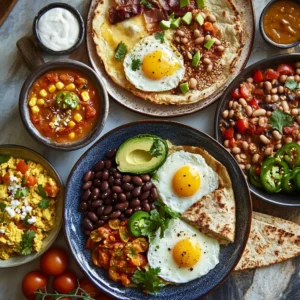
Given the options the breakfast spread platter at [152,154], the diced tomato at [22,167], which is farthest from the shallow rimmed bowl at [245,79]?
the diced tomato at [22,167]

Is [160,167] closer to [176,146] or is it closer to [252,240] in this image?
[176,146]

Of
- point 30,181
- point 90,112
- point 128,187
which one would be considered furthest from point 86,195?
point 90,112

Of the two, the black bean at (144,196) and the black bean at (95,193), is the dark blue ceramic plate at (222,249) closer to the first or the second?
the black bean at (95,193)

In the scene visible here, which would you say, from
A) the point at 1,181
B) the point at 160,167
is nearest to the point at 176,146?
the point at 160,167

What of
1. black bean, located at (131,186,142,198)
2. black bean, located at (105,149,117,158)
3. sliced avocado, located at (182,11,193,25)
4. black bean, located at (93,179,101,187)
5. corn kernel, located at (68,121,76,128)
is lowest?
black bean, located at (131,186,142,198)

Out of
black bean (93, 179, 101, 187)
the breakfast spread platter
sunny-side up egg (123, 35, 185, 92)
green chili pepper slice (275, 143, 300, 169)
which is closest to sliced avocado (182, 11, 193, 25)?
the breakfast spread platter

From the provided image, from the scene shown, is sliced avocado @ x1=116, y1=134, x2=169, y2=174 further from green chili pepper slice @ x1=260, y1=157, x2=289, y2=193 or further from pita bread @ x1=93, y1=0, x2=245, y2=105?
green chili pepper slice @ x1=260, y1=157, x2=289, y2=193
